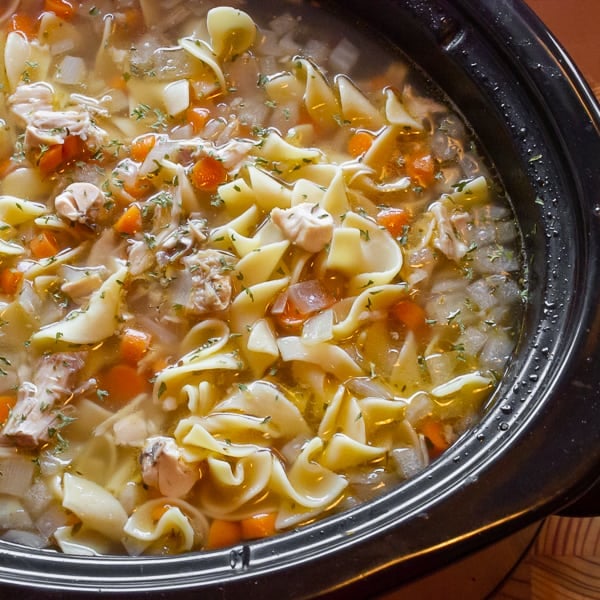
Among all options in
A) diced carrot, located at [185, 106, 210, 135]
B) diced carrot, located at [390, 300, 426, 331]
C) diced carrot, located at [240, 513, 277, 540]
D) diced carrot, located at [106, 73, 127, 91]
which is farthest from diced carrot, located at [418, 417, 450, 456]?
diced carrot, located at [106, 73, 127, 91]

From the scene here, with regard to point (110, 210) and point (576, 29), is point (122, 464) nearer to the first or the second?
point (110, 210)

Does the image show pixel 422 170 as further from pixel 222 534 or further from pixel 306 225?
pixel 222 534

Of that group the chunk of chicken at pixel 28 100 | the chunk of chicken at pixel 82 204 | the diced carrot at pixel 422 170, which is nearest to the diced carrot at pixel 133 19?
the chunk of chicken at pixel 28 100

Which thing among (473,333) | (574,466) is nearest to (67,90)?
(473,333)

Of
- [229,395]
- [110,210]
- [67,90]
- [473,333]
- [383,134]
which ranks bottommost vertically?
[229,395]

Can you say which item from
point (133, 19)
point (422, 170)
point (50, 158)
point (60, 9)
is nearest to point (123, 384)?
point (50, 158)

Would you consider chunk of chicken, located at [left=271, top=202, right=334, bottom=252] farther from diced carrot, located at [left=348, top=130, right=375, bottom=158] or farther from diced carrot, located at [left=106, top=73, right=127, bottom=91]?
diced carrot, located at [left=106, top=73, right=127, bottom=91]

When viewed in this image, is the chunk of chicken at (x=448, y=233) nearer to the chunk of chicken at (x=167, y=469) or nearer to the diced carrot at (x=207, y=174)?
the diced carrot at (x=207, y=174)
